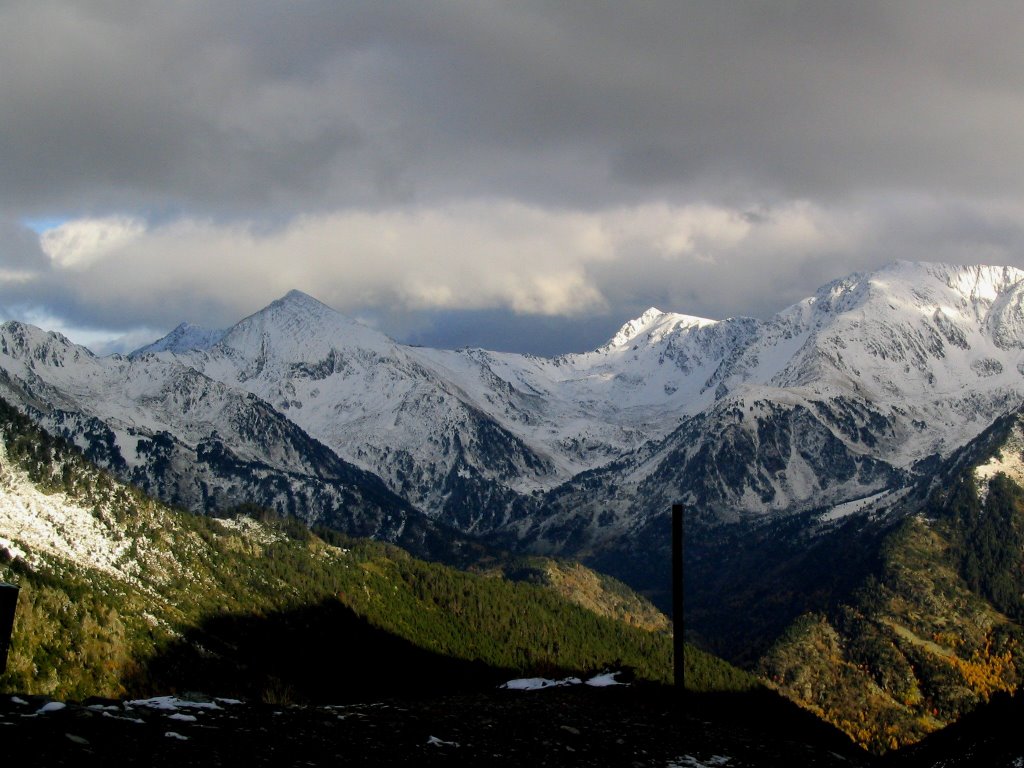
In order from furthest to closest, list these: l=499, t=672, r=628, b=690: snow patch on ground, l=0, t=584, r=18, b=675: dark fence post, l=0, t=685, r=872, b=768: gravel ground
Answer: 1. l=499, t=672, r=628, b=690: snow patch on ground
2. l=0, t=584, r=18, b=675: dark fence post
3. l=0, t=685, r=872, b=768: gravel ground

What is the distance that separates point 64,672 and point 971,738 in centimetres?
14815

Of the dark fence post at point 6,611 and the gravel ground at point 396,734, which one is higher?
the dark fence post at point 6,611

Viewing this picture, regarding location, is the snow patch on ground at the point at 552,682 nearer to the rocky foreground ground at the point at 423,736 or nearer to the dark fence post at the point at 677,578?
the dark fence post at the point at 677,578

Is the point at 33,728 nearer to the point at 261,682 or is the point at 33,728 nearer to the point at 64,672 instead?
the point at 64,672

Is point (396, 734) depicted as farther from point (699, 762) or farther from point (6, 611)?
point (6, 611)

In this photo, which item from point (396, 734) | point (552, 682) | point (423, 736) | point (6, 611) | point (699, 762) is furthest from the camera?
point (552, 682)

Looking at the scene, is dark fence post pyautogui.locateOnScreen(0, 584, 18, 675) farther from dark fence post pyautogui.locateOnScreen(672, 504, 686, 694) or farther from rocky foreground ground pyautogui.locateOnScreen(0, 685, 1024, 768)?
dark fence post pyautogui.locateOnScreen(672, 504, 686, 694)

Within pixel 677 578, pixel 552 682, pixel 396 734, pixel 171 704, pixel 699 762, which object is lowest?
pixel 552 682

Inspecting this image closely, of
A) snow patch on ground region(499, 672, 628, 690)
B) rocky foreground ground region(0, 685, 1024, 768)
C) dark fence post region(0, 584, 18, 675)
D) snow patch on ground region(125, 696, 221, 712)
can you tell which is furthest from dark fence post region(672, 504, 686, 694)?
dark fence post region(0, 584, 18, 675)

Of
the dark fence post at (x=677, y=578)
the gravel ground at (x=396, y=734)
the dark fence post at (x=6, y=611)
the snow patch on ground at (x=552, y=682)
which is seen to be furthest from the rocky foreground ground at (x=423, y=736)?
the snow patch on ground at (x=552, y=682)

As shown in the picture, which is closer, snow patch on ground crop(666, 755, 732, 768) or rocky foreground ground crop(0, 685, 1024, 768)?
rocky foreground ground crop(0, 685, 1024, 768)

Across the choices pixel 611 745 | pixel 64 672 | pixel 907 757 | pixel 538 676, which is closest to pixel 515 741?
pixel 611 745

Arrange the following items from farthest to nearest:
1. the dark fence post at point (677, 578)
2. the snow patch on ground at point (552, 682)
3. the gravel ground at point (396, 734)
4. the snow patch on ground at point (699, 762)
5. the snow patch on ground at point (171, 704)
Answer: the snow patch on ground at point (552, 682) → the dark fence post at point (677, 578) → the snow patch on ground at point (699, 762) → the snow patch on ground at point (171, 704) → the gravel ground at point (396, 734)

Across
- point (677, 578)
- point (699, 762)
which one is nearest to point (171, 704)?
→ point (699, 762)
